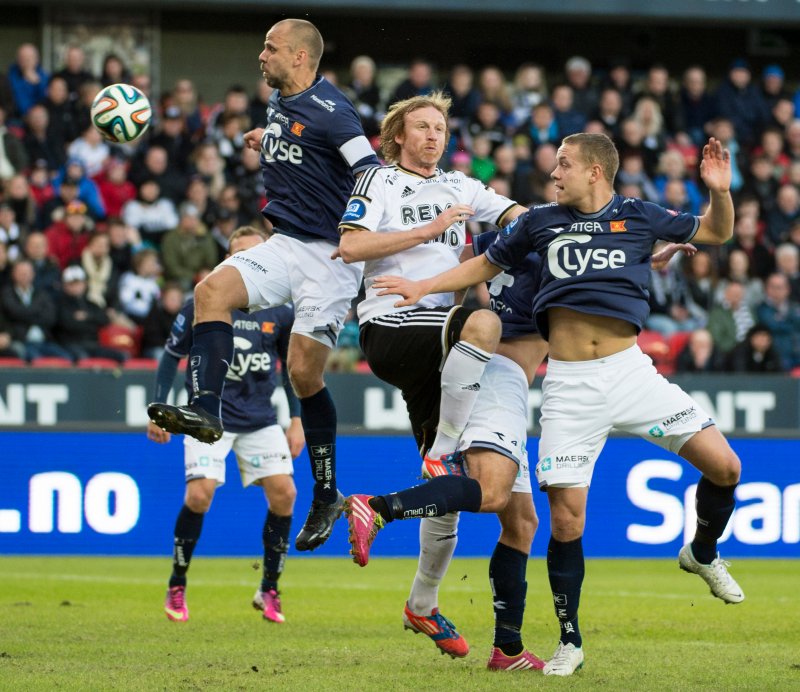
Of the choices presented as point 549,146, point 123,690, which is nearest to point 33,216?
point 549,146

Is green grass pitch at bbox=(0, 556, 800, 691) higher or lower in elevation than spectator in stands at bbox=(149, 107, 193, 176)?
lower

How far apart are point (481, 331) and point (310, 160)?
4.56 feet

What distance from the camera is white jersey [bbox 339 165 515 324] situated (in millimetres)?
7297

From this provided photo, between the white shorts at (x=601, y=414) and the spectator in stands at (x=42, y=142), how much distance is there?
11.6 m

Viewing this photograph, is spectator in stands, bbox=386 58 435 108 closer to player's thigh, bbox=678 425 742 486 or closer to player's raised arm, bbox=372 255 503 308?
player's raised arm, bbox=372 255 503 308

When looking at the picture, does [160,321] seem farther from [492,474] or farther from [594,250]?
[594,250]

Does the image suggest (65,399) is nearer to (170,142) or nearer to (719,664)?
(170,142)

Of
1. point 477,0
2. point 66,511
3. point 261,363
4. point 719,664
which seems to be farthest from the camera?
point 477,0

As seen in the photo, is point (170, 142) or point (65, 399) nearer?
point (65, 399)

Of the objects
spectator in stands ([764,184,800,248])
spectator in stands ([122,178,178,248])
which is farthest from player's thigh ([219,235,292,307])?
spectator in stands ([764,184,800,248])

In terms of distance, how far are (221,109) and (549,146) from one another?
13.5 feet

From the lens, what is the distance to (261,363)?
33.1 ft

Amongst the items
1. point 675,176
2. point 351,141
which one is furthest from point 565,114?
point 351,141

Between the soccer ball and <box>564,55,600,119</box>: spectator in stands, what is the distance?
11.7 meters
